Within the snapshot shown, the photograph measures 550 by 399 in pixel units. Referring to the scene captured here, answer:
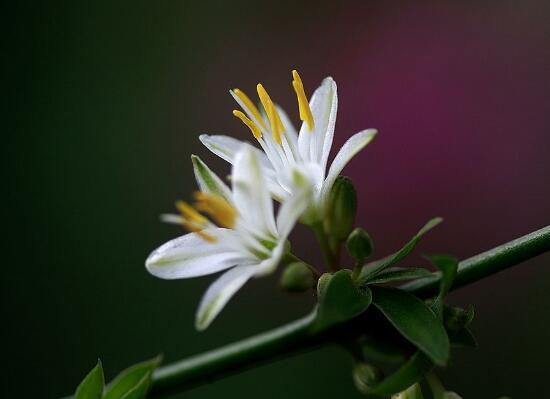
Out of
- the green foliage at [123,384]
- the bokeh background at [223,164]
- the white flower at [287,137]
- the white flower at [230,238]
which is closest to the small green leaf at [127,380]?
the green foliage at [123,384]

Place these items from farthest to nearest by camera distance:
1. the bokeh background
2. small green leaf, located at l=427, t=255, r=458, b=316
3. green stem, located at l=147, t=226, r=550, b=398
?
the bokeh background
green stem, located at l=147, t=226, r=550, b=398
small green leaf, located at l=427, t=255, r=458, b=316

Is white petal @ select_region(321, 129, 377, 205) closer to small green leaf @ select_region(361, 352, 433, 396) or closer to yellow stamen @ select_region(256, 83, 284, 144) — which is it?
yellow stamen @ select_region(256, 83, 284, 144)

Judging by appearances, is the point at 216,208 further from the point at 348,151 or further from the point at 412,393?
the point at 412,393

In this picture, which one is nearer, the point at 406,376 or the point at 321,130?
the point at 406,376

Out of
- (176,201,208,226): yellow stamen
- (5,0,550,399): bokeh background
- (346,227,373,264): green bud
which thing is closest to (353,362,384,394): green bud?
(346,227,373,264): green bud

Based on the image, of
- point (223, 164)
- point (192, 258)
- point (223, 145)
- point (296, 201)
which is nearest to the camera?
point (296, 201)

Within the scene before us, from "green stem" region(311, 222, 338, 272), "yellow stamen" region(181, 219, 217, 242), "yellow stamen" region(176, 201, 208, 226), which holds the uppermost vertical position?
"yellow stamen" region(176, 201, 208, 226)

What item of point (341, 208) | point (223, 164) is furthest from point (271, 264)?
point (223, 164)

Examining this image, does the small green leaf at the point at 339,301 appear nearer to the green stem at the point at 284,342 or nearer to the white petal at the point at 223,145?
the green stem at the point at 284,342

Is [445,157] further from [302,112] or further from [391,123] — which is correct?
[302,112]

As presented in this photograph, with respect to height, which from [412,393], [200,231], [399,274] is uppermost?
[200,231]
